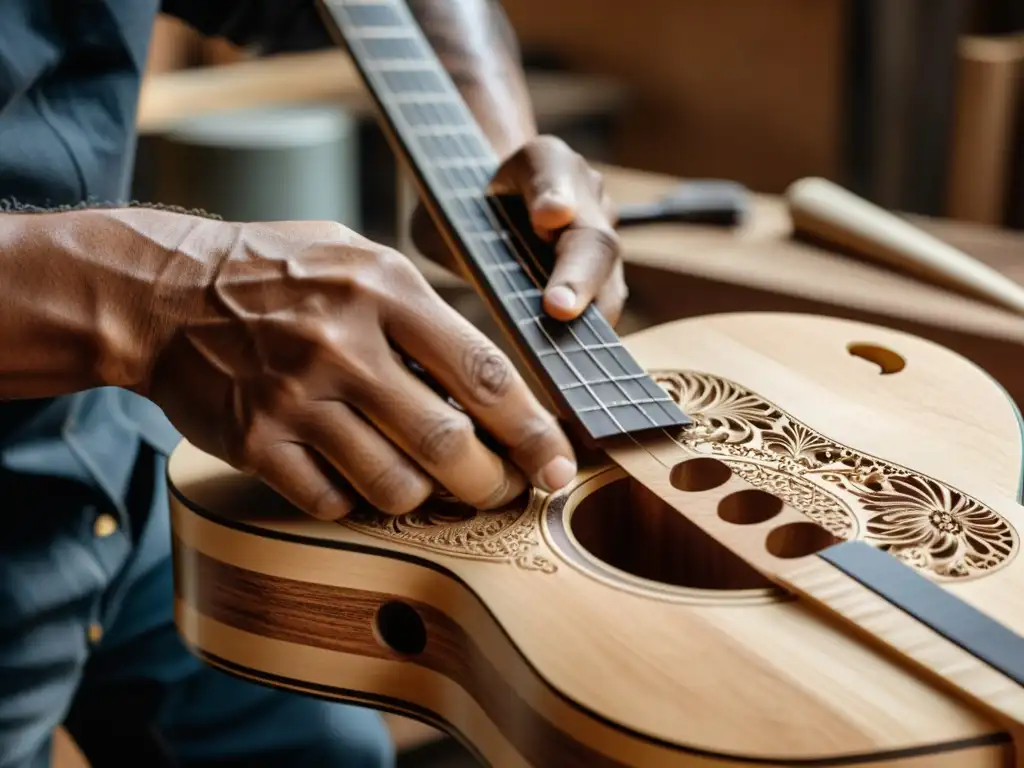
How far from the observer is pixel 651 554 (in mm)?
737

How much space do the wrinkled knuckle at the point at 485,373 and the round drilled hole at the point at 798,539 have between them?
0.58 ft

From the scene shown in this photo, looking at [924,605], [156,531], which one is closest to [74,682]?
[156,531]

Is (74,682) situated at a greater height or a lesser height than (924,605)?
lesser

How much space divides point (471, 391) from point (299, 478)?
0.11m

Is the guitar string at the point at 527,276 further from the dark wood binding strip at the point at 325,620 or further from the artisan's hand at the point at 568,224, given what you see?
the dark wood binding strip at the point at 325,620

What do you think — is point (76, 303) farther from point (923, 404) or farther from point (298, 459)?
point (923, 404)

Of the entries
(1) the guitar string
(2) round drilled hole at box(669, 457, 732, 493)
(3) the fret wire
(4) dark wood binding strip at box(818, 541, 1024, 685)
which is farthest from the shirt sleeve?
(4) dark wood binding strip at box(818, 541, 1024, 685)

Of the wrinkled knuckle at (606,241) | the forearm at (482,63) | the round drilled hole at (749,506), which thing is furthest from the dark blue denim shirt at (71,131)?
the round drilled hole at (749,506)

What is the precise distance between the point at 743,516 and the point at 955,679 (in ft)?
0.66

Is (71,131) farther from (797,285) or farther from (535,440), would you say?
(797,285)

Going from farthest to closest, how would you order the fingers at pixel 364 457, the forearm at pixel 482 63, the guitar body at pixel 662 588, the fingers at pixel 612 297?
the forearm at pixel 482 63, the fingers at pixel 612 297, the fingers at pixel 364 457, the guitar body at pixel 662 588

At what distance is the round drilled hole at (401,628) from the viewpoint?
656mm

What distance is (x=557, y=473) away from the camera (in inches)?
26.0

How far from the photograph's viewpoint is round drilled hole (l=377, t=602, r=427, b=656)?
0.66 meters
